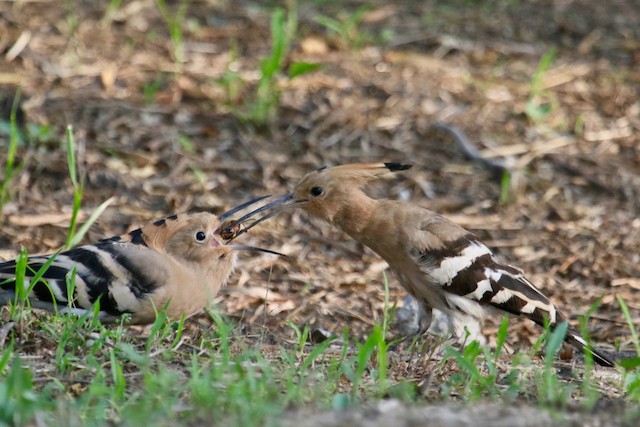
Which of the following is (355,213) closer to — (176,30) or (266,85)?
(266,85)

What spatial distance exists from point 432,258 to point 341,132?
2305mm

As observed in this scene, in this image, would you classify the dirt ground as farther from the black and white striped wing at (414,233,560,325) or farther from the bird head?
the bird head

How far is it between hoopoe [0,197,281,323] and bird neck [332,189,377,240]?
16.5 inches

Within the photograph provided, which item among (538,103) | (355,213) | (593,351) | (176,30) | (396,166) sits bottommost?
(593,351)

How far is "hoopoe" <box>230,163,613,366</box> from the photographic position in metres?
4.06

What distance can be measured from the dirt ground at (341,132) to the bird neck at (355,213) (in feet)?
1.09

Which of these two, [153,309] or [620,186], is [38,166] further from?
[620,186]

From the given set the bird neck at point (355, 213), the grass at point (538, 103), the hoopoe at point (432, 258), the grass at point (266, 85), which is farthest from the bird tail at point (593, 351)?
the grass at point (538, 103)

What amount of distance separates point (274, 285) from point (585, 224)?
1.87 m

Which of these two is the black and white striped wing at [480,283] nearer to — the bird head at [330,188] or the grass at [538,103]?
the bird head at [330,188]

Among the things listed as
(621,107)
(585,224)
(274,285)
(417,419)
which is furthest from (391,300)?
(621,107)

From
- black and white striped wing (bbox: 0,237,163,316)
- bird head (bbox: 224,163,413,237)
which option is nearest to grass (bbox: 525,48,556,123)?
bird head (bbox: 224,163,413,237)

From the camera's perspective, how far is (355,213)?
4246mm

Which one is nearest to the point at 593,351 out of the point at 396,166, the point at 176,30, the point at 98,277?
the point at 396,166
